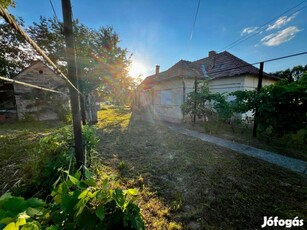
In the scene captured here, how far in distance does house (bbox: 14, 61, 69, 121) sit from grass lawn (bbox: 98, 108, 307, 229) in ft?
28.5

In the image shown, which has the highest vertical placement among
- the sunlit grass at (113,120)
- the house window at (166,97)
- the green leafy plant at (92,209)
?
the house window at (166,97)

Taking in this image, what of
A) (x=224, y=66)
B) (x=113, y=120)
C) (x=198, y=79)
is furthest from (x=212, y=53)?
(x=113, y=120)

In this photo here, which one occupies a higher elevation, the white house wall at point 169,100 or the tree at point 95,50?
the tree at point 95,50

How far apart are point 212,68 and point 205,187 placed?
36.8 feet

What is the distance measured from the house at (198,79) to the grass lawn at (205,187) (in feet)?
17.7

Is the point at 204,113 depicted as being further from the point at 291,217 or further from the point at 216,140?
the point at 291,217

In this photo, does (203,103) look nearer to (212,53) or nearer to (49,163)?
(49,163)

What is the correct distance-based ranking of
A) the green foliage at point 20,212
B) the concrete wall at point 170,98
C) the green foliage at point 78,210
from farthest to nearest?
the concrete wall at point 170,98
the green foliage at point 78,210
the green foliage at point 20,212

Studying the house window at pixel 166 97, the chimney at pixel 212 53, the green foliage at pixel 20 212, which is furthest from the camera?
the chimney at pixel 212 53

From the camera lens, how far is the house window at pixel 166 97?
36.1 ft

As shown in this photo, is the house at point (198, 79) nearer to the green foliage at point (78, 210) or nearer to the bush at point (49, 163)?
the bush at point (49, 163)

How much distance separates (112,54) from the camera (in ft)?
52.4

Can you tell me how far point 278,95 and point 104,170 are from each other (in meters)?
5.22

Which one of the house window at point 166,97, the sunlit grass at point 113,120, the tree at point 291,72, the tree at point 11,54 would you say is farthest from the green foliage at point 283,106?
the tree at point 291,72
